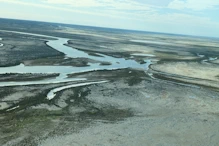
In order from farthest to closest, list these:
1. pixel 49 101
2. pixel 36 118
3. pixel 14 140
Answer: pixel 49 101 → pixel 36 118 → pixel 14 140

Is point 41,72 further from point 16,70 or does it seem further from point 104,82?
point 104,82

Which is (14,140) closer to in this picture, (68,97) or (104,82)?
(68,97)

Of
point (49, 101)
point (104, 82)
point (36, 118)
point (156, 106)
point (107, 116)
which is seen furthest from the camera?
point (104, 82)

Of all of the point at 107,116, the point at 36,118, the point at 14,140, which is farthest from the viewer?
the point at 107,116

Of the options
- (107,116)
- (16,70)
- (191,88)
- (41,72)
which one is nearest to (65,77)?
(41,72)

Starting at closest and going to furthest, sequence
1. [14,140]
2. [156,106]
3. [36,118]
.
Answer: [14,140] → [36,118] → [156,106]

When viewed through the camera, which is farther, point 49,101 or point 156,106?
point 156,106

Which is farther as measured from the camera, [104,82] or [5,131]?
[104,82]

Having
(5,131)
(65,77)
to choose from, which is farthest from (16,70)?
(5,131)
